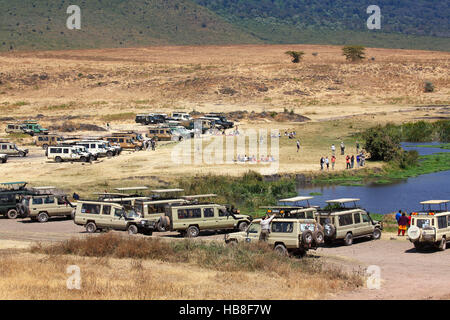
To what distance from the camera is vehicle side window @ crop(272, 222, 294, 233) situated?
1070 inches

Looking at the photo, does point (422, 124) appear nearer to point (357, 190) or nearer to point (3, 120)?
point (357, 190)

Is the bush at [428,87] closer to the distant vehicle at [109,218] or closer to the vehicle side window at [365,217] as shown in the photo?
the vehicle side window at [365,217]

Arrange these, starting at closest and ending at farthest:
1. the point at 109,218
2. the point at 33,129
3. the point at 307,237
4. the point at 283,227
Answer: the point at 307,237
the point at 283,227
the point at 109,218
the point at 33,129

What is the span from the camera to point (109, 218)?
111 ft

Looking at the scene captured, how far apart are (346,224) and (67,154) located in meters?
34.1

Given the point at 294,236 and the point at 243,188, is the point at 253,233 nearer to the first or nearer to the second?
the point at 294,236

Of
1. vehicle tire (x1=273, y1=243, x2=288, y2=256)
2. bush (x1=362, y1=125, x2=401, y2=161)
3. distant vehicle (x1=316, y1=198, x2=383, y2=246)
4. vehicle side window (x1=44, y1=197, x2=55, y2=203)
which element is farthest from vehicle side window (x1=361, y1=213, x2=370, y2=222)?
bush (x1=362, y1=125, x2=401, y2=161)

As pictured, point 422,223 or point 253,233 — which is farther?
point 422,223

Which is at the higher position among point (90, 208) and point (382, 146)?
point (382, 146)

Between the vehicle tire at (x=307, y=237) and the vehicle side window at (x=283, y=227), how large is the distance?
586mm

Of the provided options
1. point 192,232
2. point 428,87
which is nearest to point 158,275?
point 192,232

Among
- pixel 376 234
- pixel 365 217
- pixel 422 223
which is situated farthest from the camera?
pixel 376 234

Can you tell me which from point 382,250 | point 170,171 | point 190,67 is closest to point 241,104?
point 190,67

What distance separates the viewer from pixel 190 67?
136m
